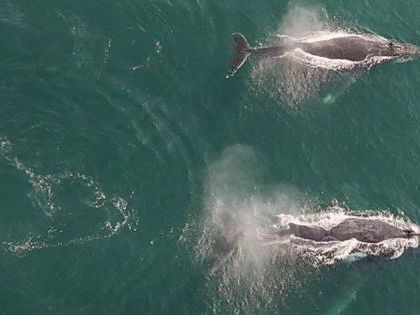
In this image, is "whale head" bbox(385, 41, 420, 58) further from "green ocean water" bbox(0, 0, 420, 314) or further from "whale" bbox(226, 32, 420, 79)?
"green ocean water" bbox(0, 0, 420, 314)

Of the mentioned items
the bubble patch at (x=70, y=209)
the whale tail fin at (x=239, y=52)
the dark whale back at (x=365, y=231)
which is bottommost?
the bubble patch at (x=70, y=209)

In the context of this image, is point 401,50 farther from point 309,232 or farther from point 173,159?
point 173,159

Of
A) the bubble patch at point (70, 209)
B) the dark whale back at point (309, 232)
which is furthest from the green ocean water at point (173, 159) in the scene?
the dark whale back at point (309, 232)

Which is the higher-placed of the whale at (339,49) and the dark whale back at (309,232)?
the whale at (339,49)

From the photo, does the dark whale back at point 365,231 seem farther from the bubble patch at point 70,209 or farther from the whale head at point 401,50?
the whale head at point 401,50

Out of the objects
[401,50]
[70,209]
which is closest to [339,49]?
[401,50]

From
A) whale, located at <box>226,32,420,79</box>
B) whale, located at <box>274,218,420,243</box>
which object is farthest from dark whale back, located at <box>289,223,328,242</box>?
whale, located at <box>226,32,420,79</box>
